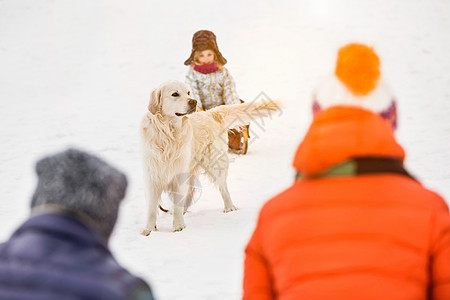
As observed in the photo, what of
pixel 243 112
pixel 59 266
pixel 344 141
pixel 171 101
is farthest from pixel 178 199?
pixel 59 266

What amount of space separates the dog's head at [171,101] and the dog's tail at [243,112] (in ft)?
2.14

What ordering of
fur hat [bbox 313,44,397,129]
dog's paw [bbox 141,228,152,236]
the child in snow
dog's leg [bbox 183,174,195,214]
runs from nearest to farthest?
fur hat [bbox 313,44,397,129], dog's paw [bbox 141,228,152,236], dog's leg [bbox 183,174,195,214], the child in snow

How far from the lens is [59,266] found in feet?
3.84

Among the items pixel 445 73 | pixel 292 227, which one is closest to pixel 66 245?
pixel 292 227

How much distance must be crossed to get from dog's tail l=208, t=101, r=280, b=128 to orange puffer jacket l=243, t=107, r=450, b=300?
3.62 meters

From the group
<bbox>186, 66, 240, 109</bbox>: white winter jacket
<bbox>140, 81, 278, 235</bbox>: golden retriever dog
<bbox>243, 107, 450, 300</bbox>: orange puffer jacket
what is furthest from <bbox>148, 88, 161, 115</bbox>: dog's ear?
<bbox>243, 107, 450, 300</bbox>: orange puffer jacket

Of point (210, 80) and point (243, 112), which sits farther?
point (210, 80)

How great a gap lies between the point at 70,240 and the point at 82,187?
0.42ft

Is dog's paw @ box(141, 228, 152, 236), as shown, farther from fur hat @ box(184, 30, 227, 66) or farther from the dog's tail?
fur hat @ box(184, 30, 227, 66)

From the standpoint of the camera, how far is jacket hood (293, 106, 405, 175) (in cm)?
138

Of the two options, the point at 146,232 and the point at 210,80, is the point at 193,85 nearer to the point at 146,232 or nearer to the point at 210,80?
the point at 210,80

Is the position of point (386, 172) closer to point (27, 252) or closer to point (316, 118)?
point (316, 118)

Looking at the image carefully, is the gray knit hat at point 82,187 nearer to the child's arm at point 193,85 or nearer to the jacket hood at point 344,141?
the jacket hood at point 344,141

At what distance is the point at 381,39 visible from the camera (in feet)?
35.3
